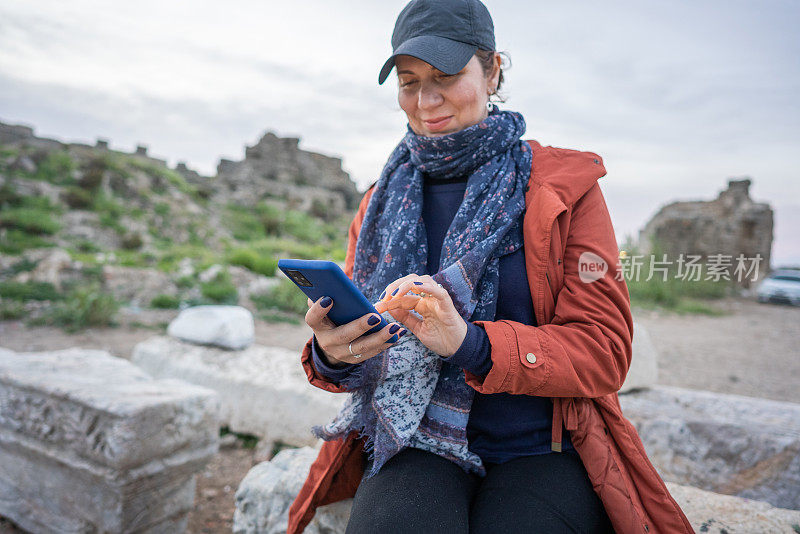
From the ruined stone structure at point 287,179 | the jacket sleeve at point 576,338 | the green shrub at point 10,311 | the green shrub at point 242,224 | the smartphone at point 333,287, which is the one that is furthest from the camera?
the ruined stone structure at point 287,179

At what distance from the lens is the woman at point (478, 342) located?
108cm

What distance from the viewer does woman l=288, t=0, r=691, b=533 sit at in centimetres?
→ 108

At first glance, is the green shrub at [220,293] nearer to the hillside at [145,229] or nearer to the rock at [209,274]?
the hillside at [145,229]

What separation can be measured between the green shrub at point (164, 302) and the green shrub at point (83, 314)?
900 mm

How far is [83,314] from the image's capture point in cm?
545

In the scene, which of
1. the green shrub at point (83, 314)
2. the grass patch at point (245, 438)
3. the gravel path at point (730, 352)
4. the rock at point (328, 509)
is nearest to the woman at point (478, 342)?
the rock at point (328, 509)

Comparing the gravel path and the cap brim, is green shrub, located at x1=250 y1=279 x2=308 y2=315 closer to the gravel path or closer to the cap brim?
the gravel path

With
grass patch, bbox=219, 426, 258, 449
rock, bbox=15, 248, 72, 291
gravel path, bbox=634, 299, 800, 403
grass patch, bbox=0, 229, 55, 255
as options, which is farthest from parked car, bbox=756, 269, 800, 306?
grass patch, bbox=0, 229, 55, 255

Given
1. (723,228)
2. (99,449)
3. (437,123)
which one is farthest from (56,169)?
(723,228)

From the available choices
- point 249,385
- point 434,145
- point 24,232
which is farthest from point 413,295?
point 24,232

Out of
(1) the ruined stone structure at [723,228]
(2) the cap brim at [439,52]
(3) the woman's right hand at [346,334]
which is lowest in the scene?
(3) the woman's right hand at [346,334]

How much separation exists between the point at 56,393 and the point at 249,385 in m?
1.30

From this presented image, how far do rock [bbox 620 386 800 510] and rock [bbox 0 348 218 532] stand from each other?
219 cm

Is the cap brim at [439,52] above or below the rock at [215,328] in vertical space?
above
